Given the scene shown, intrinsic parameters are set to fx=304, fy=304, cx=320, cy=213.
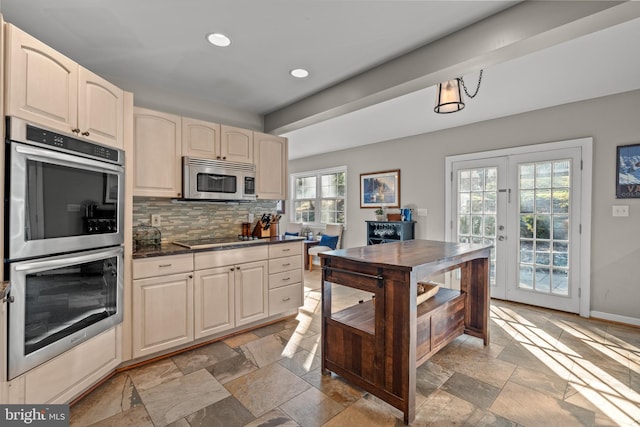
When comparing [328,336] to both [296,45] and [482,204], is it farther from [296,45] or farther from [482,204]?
[482,204]

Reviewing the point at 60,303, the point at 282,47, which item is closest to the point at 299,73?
the point at 282,47

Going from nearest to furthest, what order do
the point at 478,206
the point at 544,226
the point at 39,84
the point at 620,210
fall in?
the point at 39,84
the point at 620,210
the point at 544,226
the point at 478,206

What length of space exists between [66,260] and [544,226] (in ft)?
15.0

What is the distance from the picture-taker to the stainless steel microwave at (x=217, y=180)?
2795 millimetres

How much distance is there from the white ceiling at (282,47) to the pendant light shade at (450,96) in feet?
1.25

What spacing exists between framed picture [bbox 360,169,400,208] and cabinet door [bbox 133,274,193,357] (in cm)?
365

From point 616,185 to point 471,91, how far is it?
1.82 meters

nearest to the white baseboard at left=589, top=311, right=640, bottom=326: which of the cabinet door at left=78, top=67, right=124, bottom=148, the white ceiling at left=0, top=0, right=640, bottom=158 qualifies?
the white ceiling at left=0, top=0, right=640, bottom=158

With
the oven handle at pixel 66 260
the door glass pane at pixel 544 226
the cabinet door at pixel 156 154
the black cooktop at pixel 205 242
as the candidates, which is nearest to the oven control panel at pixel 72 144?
the cabinet door at pixel 156 154

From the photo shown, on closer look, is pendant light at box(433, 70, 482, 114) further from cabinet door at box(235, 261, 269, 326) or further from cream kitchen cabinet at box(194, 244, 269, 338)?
cabinet door at box(235, 261, 269, 326)

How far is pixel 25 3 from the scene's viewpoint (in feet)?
5.83

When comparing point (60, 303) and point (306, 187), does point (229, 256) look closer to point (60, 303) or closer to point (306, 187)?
point (60, 303)

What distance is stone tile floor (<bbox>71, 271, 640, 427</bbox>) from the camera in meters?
1.76

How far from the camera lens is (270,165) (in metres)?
3.50
